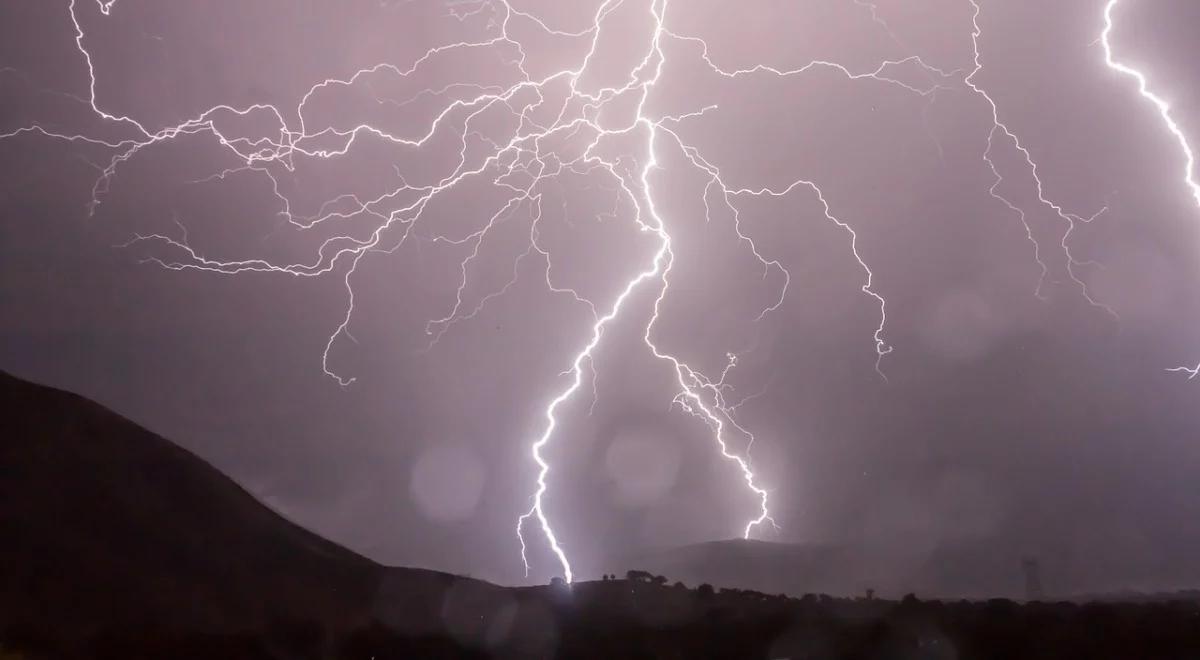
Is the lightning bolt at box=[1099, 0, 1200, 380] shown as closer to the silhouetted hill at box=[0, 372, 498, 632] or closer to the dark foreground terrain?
the dark foreground terrain

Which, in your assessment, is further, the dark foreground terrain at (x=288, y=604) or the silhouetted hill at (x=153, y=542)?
the silhouetted hill at (x=153, y=542)

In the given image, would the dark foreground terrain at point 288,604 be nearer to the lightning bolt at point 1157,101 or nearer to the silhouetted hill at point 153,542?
the silhouetted hill at point 153,542

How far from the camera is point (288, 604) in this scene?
9.85m

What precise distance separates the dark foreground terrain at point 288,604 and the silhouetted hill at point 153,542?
0.02 metres

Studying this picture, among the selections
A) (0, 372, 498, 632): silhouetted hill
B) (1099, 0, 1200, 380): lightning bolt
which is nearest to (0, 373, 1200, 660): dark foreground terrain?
(0, 372, 498, 632): silhouetted hill

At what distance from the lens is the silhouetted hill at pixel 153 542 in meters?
9.04

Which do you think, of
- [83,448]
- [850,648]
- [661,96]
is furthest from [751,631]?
[83,448]

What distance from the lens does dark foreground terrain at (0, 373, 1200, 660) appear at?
736 cm

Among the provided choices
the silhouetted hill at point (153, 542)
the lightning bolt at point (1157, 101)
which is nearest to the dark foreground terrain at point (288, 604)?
the silhouetted hill at point (153, 542)

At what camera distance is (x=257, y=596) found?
993cm

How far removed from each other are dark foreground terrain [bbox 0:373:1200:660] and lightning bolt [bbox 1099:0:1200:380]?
158 inches

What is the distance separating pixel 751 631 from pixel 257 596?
667 cm

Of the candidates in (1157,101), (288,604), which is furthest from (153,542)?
(1157,101)

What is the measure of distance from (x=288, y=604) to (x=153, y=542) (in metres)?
2.11
